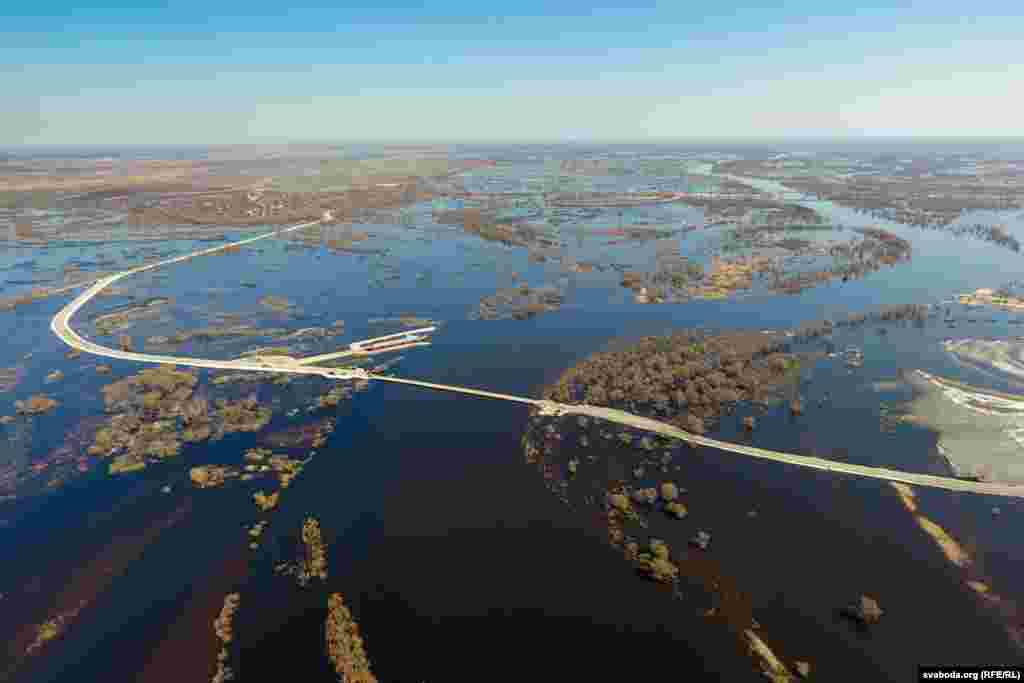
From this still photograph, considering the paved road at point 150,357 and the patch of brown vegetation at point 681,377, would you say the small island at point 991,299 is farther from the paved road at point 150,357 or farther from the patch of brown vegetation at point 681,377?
the paved road at point 150,357

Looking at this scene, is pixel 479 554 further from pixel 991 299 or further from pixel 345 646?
pixel 991 299

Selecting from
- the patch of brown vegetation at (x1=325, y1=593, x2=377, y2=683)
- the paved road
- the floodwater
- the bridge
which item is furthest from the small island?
the patch of brown vegetation at (x1=325, y1=593, x2=377, y2=683)

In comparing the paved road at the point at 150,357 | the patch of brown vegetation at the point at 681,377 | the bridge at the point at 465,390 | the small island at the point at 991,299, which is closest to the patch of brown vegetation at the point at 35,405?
the paved road at the point at 150,357

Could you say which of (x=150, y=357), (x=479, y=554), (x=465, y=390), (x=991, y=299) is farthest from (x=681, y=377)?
(x=150, y=357)

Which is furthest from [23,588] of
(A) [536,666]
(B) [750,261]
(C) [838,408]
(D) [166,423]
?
(B) [750,261]

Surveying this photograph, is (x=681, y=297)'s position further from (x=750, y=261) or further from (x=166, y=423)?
(x=166, y=423)

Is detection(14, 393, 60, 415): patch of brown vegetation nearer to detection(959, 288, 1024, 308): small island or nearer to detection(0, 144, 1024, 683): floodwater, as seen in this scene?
detection(0, 144, 1024, 683): floodwater

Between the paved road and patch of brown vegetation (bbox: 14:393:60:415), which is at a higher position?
the paved road
